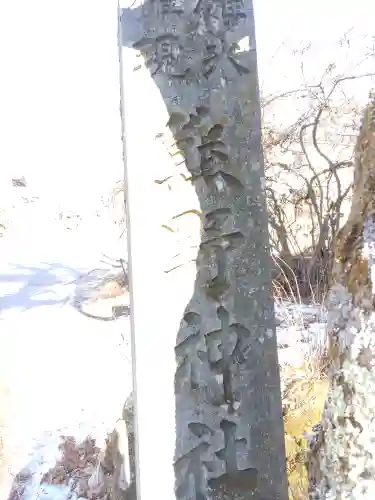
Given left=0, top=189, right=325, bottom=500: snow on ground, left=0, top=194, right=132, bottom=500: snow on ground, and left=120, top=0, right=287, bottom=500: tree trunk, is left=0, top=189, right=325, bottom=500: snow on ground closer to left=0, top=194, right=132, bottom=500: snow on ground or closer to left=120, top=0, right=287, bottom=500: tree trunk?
left=0, top=194, right=132, bottom=500: snow on ground

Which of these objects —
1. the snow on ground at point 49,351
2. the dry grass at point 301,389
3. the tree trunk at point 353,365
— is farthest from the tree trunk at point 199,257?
the snow on ground at point 49,351

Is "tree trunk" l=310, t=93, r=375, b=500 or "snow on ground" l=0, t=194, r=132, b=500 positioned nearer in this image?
"tree trunk" l=310, t=93, r=375, b=500

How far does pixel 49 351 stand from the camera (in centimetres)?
146

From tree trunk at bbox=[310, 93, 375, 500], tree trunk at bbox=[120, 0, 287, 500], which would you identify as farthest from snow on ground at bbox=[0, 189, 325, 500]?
tree trunk at bbox=[120, 0, 287, 500]

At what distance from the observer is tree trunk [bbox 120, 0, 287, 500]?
0.95 metres

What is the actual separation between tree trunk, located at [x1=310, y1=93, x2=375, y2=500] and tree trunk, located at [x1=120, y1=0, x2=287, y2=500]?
15 centimetres

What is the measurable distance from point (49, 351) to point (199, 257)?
678 millimetres

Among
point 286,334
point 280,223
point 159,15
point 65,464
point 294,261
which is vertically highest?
point 159,15

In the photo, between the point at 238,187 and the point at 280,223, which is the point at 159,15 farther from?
the point at 280,223

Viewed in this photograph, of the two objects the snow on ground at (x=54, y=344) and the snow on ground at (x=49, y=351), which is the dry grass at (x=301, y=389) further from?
the snow on ground at (x=49, y=351)

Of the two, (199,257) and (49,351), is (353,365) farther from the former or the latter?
(49,351)

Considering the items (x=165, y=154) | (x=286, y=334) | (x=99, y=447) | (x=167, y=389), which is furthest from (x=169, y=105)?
(x=99, y=447)

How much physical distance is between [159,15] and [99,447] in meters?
1.09

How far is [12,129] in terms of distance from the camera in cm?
154
